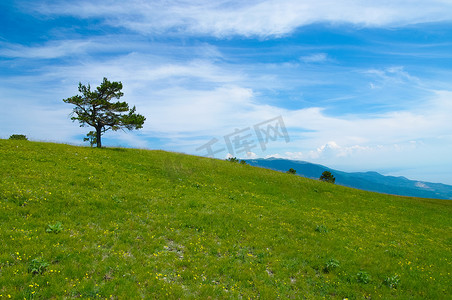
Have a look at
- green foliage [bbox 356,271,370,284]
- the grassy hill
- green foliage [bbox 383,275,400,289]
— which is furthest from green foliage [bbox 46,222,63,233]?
green foliage [bbox 383,275,400,289]

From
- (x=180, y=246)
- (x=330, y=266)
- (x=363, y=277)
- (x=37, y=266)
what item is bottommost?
(x=363, y=277)

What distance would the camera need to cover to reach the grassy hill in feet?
32.1

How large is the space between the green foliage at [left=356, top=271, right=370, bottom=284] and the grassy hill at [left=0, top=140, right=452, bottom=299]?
0.22ft

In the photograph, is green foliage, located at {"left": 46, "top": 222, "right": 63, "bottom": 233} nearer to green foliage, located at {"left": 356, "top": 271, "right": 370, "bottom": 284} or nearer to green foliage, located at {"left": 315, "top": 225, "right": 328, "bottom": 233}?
green foliage, located at {"left": 356, "top": 271, "right": 370, "bottom": 284}

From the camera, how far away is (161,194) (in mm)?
20641

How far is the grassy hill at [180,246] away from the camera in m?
9.78

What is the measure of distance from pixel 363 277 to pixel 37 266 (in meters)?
15.4

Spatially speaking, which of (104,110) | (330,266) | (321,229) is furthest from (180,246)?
(104,110)

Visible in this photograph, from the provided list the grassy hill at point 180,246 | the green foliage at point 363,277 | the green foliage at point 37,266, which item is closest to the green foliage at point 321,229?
the grassy hill at point 180,246

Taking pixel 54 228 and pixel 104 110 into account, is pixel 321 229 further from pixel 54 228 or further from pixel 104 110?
pixel 104 110

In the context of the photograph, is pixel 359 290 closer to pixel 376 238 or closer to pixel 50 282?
pixel 376 238

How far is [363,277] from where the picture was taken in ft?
41.2

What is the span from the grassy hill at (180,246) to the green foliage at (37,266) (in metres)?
0.04

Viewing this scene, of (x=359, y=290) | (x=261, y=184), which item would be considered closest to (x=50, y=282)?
(x=359, y=290)
